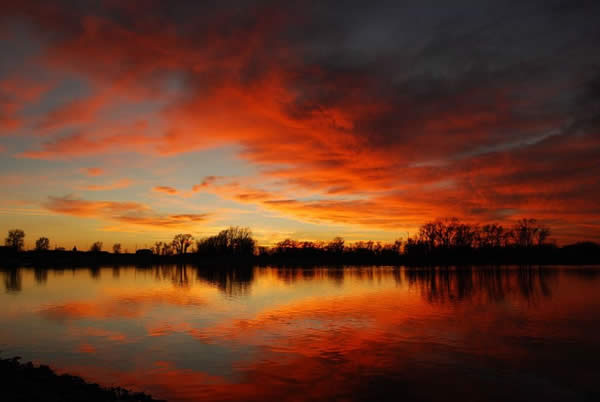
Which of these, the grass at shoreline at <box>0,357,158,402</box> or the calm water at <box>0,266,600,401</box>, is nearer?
the grass at shoreline at <box>0,357,158,402</box>

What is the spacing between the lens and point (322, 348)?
79.6 ft

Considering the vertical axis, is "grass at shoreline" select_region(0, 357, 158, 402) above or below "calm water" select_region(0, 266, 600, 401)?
above

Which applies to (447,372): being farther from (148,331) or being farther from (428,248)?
(428,248)

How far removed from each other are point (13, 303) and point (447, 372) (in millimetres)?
43831

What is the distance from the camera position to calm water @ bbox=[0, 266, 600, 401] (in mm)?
17625

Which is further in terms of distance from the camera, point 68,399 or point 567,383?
point 567,383

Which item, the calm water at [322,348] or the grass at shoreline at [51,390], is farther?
the calm water at [322,348]

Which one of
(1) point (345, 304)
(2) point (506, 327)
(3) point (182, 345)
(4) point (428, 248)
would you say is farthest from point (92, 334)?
(4) point (428, 248)

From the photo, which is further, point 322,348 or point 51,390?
point 322,348

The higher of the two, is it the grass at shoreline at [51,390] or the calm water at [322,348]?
the grass at shoreline at [51,390]

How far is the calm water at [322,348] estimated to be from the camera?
17.6m

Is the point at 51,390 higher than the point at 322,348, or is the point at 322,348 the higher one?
the point at 51,390

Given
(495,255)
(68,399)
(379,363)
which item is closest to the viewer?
(68,399)

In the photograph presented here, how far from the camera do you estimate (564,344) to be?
83.2 feet
